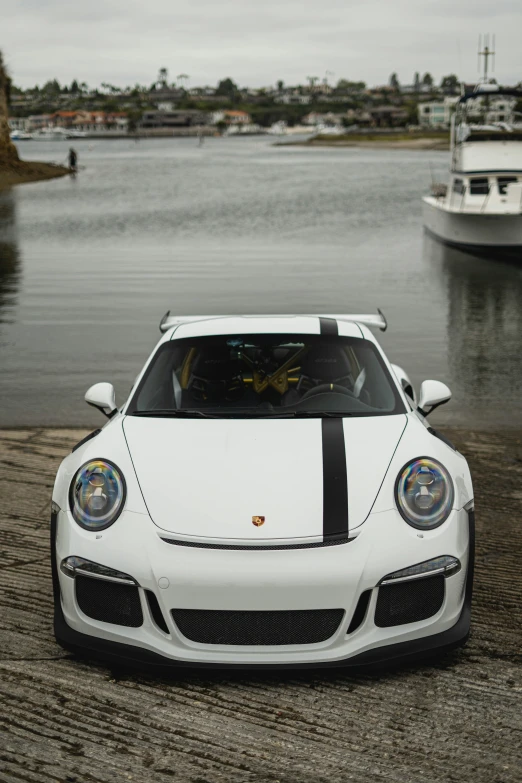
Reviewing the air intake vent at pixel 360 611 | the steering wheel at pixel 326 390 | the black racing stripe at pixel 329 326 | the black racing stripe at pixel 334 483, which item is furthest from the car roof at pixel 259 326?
the air intake vent at pixel 360 611

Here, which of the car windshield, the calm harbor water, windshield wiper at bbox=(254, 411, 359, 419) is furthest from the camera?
the calm harbor water

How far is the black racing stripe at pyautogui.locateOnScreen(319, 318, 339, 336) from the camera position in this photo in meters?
4.97

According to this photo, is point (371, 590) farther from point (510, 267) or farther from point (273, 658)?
point (510, 267)

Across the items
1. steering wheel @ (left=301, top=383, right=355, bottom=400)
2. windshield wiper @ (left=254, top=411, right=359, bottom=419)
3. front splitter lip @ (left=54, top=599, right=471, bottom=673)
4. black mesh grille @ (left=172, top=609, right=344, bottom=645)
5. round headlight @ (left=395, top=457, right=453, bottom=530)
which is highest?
windshield wiper @ (left=254, top=411, right=359, bottom=419)

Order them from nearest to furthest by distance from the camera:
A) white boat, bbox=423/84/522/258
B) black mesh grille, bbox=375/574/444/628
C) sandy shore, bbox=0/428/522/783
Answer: sandy shore, bbox=0/428/522/783
black mesh grille, bbox=375/574/444/628
white boat, bbox=423/84/522/258

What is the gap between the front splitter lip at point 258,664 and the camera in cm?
344

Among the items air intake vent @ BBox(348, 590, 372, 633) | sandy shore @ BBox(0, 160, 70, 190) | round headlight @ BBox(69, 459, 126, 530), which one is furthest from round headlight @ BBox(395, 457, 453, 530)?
sandy shore @ BBox(0, 160, 70, 190)

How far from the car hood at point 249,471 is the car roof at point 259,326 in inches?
34.0

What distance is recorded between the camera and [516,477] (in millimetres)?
6551

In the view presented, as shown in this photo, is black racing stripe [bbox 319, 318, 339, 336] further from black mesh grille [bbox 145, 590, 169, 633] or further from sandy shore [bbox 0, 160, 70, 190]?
sandy shore [bbox 0, 160, 70, 190]

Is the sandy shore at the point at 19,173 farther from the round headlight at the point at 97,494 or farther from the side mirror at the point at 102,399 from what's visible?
the round headlight at the point at 97,494

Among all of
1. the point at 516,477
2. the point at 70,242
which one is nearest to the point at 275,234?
the point at 70,242

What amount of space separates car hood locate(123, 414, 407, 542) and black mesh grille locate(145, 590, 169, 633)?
0.24 m

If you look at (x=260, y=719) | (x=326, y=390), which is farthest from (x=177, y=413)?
(x=260, y=719)
